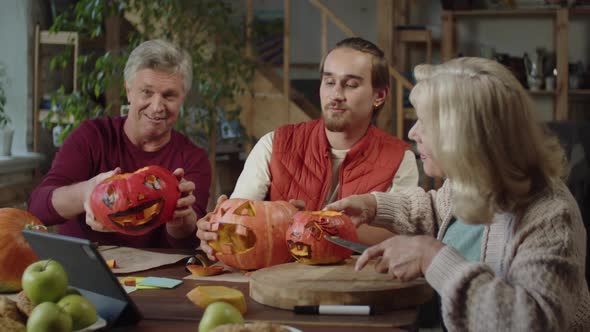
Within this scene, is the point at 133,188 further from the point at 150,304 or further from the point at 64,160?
the point at 64,160

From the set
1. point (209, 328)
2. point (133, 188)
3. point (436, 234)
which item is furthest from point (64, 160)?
point (209, 328)

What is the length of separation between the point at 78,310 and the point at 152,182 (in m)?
0.65

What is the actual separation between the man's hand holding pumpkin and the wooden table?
40 centimetres

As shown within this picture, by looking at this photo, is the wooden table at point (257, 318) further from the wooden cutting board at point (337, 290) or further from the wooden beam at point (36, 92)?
the wooden beam at point (36, 92)

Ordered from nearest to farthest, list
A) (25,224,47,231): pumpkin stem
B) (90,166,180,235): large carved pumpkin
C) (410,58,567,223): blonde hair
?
(410,58,567,223): blonde hair
(25,224,47,231): pumpkin stem
(90,166,180,235): large carved pumpkin

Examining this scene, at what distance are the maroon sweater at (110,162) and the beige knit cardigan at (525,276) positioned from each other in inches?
43.8

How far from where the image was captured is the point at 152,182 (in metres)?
1.87

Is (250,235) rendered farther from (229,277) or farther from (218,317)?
(218,317)

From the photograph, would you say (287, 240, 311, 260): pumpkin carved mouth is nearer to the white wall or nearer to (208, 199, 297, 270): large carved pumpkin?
(208, 199, 297, 270): large carved pumpkin

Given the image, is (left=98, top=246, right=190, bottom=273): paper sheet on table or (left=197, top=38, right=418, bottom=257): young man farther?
(left=197, top=38, right=418, bottom=257): young man

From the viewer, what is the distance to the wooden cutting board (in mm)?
1495

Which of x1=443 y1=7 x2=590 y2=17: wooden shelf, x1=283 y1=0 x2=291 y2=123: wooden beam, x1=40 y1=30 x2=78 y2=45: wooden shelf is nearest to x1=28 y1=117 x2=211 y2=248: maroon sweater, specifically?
x1=40 y1=30 x2=78 y2=45: wooden shelf

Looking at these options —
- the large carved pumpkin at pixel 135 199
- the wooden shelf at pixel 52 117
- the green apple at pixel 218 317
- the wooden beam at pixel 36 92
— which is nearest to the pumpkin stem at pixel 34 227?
the large carved pumpkin at pixel 135 199

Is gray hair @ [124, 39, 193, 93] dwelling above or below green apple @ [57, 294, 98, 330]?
above
